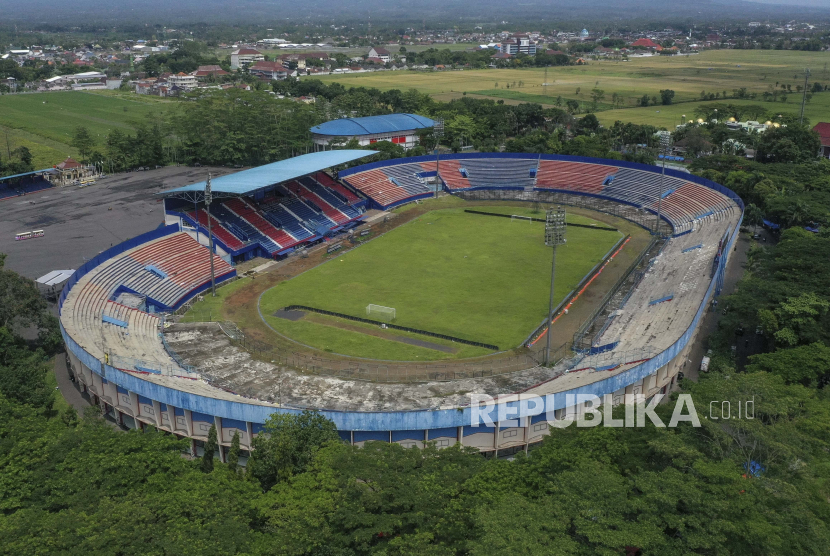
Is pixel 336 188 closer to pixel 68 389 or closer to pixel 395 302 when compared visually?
pixel 395 302

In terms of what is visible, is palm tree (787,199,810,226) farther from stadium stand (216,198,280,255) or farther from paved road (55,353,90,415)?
paved road (55,353,90,415)

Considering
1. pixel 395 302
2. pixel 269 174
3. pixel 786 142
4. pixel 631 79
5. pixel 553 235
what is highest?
pixel 631 79

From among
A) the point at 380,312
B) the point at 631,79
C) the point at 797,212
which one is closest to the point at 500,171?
the point at 797,212

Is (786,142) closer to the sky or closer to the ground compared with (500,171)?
closer to the sky

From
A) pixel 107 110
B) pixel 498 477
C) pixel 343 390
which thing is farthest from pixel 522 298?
pixel 107 110

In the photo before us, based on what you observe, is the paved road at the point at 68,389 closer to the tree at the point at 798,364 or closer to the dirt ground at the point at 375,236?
the dirt ground at the point at 375,236
